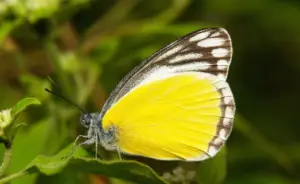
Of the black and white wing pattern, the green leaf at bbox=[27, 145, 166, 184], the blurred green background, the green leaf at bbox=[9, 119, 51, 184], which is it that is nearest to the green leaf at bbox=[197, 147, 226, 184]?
the blurred green background

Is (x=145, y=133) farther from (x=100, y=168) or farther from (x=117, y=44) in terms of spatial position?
(x=117, y=44)

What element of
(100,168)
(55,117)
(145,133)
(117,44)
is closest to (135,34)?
(117,44)

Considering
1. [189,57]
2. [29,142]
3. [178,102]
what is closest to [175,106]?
[178,102]

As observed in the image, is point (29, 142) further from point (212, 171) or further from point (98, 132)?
point (212, 171)

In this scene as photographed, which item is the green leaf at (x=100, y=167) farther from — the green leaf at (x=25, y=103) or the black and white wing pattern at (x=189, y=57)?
the black and white wing pattern at (x=189, y=57)

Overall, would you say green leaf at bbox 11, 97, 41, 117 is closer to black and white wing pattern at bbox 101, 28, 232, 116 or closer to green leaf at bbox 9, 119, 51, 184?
black and white wing pattern at bbox 101, 28, 232, 116

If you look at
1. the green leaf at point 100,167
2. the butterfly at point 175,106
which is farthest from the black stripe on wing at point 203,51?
the green leaf at point 100,167
